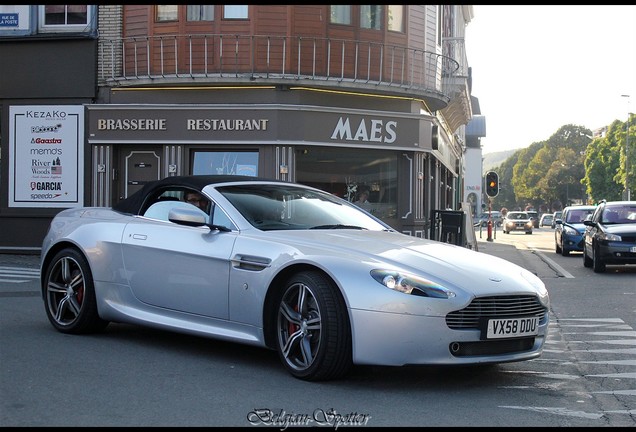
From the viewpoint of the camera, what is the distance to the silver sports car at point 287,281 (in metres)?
5.62

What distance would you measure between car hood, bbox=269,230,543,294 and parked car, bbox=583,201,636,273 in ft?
40.1

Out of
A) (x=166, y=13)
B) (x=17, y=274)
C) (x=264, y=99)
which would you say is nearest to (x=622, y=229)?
(x=264, y=99)

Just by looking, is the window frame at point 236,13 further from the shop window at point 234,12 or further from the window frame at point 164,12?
the window frame at point 164,12

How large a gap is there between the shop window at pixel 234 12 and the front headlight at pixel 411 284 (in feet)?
48.5

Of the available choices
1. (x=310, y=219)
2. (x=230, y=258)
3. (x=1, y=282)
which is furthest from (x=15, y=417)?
(x=1, y=282)

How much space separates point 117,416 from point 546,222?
83.0 meters

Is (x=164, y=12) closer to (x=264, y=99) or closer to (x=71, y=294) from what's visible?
(x=264, y=99)

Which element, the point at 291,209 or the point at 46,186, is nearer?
the point at 291,209

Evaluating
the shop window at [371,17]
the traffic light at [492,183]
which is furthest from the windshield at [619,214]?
the traffic light at [492,183]

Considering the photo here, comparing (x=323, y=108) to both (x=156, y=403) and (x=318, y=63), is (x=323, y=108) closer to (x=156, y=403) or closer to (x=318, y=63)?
(x=318, y=63)

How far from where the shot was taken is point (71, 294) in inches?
302

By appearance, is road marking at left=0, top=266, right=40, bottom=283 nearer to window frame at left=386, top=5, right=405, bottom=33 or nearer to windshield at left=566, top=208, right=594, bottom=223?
window frame at left=386, top=5, right=405, bottom=33

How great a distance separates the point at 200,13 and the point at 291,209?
13613 millimetres

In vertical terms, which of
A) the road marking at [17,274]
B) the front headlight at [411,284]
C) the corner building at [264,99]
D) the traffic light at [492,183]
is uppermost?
the corner building at [264,99]
